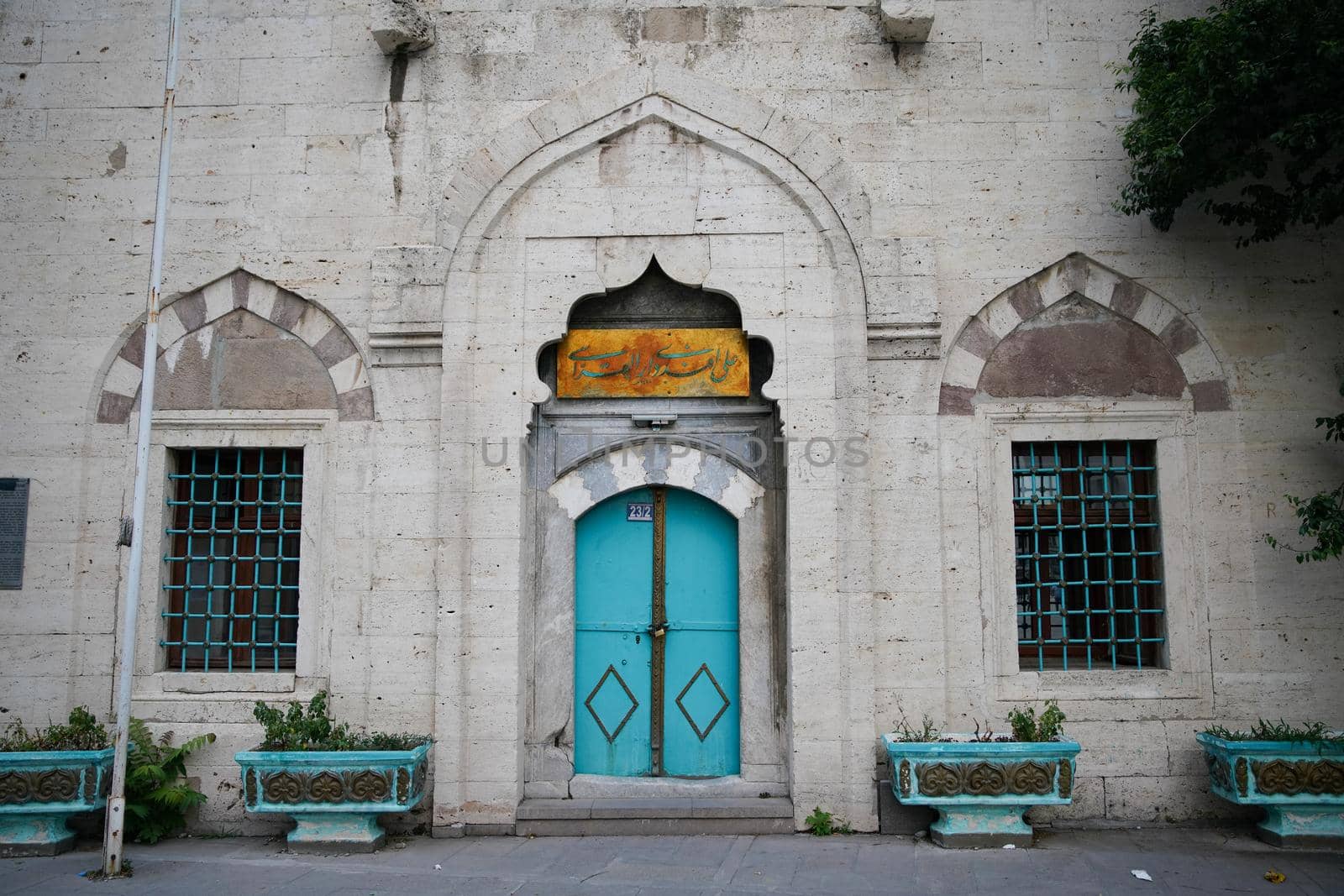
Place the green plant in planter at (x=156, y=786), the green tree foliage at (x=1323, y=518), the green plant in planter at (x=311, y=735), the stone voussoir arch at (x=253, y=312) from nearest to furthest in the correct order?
1. the green tree foliage at (x=1323, y=518)
2. the green plant in planter at (x=311, y=735)
3. the green plant in planter at (x=156, y=786)
4. the stone voussoir arch at (x=253, y=312)

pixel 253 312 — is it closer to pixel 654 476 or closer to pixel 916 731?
pixel 654 476

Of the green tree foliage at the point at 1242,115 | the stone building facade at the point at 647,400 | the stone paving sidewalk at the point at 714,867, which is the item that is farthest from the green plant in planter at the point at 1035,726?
the green tree foliage at the point at 1242,115

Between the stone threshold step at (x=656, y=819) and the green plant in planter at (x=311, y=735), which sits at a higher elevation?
the green plant in planter at (x=311, y=735)

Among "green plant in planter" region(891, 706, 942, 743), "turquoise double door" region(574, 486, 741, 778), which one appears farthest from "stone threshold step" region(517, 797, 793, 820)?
"green plant in planter" region(891, 706, 942, 743)

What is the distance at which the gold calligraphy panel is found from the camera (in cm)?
591

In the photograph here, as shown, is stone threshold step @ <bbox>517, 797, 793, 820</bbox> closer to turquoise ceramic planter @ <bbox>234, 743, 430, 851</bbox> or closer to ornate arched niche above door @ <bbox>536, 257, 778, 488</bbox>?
turquoise ceramic planter @ <bbox>234, 743, 430, 851</bbox>

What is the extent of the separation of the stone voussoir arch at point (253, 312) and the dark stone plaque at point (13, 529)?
2.09ft

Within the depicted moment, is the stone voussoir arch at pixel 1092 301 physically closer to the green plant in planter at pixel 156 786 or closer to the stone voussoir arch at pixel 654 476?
the stone voussoir arch at pixel 654 476

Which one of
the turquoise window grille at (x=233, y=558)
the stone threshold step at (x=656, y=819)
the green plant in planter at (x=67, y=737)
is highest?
the turquoise window grille at (x=233, y=558)

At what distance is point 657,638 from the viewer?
5828 mm

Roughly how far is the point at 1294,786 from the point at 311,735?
5.26 meters

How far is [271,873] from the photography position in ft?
15.6

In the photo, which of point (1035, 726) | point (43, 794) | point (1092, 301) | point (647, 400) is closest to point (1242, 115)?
point (1092, 301)

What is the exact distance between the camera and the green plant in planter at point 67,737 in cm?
524
